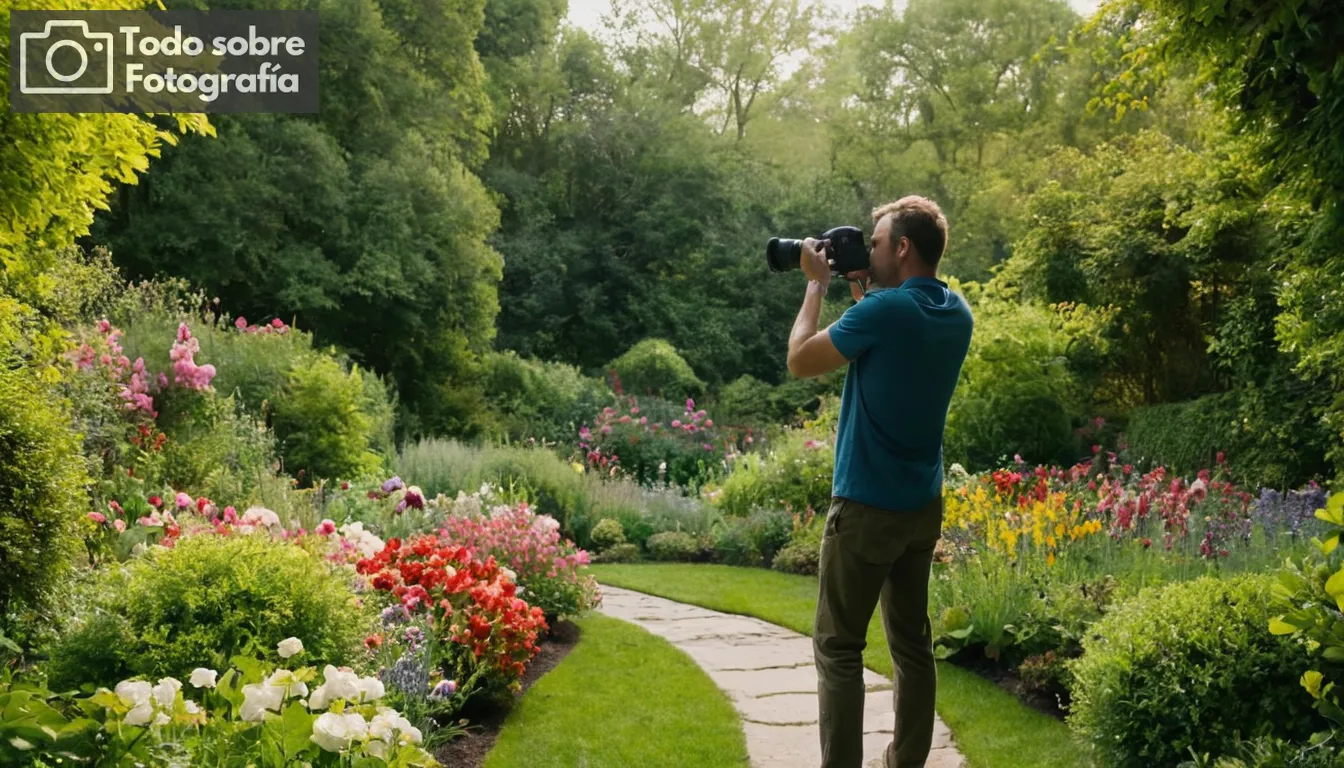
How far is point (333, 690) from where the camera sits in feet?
8.57

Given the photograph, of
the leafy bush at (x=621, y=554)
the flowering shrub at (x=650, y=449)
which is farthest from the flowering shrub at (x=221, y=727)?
the flowering shrub at (x=650, y=449)

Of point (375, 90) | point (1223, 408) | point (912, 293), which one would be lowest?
point (1223, 408)

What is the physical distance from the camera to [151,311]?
10117 millimetres

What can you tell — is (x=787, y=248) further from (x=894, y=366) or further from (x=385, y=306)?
(x=385, y=306)

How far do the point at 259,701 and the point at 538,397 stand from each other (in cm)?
1364

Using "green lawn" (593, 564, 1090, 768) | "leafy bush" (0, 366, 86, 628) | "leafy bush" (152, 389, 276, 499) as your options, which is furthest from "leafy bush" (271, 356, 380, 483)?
"leafy bush" (0, 366, 86, 628)

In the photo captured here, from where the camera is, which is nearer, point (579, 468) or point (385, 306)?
point (579, 468)

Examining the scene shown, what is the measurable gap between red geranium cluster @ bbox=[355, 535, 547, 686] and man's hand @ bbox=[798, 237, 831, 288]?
6.92ft

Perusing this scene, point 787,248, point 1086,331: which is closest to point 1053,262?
point 1086,331

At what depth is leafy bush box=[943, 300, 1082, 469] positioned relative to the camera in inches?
410

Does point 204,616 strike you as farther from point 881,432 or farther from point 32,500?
point 881,432

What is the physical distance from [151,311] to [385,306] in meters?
5.40

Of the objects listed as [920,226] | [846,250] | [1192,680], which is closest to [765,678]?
[1192,680]

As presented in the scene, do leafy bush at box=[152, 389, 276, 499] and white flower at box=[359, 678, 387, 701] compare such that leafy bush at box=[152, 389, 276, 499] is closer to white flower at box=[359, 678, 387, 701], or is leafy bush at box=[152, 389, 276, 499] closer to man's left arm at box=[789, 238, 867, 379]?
white flower at box=[359, 678, 387, 701]
